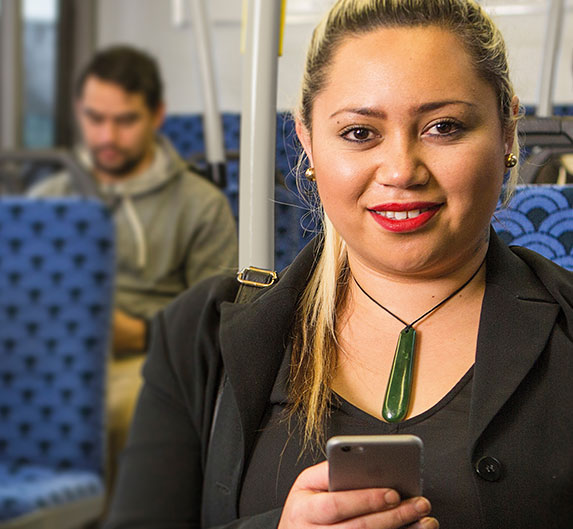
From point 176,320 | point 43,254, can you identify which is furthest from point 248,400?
point 43,254

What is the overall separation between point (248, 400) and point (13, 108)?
2.41m

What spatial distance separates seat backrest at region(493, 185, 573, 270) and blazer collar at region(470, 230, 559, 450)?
13 mm

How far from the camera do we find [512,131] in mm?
417

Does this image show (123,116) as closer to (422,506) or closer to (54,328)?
(54,328)

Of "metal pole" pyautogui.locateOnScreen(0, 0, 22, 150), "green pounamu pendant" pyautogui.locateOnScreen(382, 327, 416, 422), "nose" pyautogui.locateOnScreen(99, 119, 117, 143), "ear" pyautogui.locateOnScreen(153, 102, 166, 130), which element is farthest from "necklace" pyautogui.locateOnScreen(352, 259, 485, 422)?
"metal pole" pyautogui.locateOnScreen(0, 0, 22, 150)

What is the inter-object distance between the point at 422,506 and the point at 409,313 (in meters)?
0.10

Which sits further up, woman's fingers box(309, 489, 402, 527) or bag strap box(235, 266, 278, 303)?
bag strap box(235, 266, 278, 303)

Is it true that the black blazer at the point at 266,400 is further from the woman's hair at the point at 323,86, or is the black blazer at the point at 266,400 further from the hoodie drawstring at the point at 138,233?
the hoodie drawstring at the point at 138,233

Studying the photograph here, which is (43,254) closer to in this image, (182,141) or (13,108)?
(182,141)

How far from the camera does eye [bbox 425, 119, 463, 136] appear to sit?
1.29ft

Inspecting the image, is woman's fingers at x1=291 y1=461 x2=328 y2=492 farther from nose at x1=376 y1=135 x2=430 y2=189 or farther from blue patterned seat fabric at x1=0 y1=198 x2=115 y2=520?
blue patterned seat fabric at x1=0 y1=198 x2=115 y2=520

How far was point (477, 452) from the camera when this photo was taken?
0.42 meters

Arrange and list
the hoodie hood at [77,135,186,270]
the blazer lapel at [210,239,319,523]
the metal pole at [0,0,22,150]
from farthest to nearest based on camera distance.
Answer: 1. the metal pole at [0,0,22,150]
2. the hoodie hood at [77,135,186,270]
3. the blazer lapel at [210,239,319,523]

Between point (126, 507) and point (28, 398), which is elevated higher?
point (126, 507)
